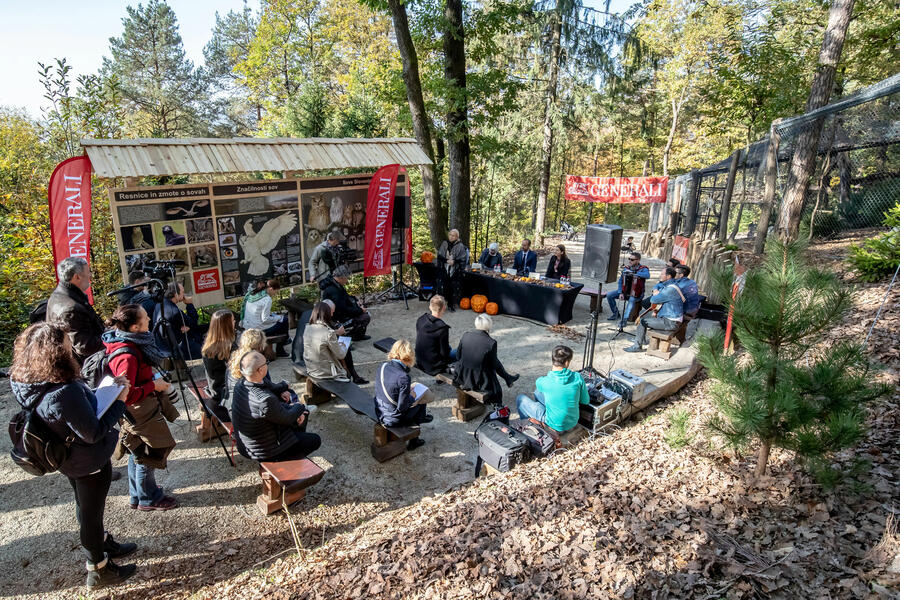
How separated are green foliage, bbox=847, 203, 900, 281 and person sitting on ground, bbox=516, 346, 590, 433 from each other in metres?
4.75

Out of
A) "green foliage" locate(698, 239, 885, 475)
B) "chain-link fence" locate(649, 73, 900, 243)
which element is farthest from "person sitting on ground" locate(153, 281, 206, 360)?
"chain-link fence" locate(649, 73, 900, 243)

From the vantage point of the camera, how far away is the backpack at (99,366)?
3951mm

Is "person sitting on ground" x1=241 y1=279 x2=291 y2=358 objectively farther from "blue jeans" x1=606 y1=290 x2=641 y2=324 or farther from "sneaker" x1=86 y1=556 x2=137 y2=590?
"blue jeans" x1=606 y1=290 x2=641 y2=324

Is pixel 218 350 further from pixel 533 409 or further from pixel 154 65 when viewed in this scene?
pixel 154 65

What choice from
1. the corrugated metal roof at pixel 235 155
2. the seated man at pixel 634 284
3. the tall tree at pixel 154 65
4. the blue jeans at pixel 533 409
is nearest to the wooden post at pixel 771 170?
the seated man at pixel 634 284

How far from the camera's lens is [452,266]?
1005 centimetres

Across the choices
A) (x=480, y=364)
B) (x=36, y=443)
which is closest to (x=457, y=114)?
(x=480, y=364)

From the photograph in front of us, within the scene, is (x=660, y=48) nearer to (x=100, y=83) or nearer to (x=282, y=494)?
(x=100, y=83)

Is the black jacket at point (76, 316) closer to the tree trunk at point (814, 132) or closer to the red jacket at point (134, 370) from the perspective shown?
the red jacket at point (134, 370)

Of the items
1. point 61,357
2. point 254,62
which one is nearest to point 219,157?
point 61,357

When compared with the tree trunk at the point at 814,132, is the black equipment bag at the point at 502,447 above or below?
below

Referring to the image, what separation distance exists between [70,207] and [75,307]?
7.13 ft

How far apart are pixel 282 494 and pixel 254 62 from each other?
28836 mm

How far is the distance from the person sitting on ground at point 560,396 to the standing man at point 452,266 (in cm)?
520
